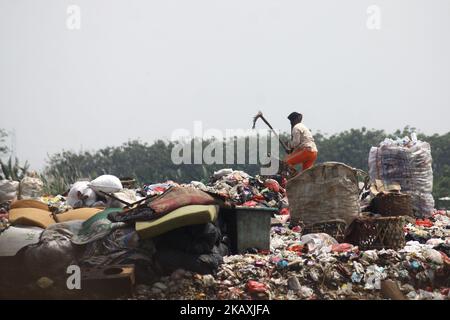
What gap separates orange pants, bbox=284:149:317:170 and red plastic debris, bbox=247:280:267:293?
3.95m

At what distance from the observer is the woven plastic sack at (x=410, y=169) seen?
10.1 meters

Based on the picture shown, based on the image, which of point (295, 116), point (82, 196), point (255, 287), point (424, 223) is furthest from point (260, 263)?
point (295, 116)

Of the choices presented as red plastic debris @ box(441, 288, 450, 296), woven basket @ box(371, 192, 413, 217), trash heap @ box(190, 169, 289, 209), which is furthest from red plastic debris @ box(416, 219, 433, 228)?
red plastic debris @ box(441, 288, 450, 296)

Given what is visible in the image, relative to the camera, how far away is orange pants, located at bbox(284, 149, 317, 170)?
10312 mm

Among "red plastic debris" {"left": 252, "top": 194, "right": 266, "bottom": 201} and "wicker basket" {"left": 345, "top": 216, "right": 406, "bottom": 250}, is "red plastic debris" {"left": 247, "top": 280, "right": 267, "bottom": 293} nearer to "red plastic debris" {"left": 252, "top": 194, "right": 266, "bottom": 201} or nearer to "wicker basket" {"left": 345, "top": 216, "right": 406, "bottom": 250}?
"wicker basket" {"left": 345, "top": 216, "right": 406, "bottom": 250}

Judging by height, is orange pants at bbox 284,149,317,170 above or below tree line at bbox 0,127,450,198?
above

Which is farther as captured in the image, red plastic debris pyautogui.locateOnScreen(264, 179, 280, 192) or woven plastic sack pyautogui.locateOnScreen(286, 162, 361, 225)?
red plastic debris pyautogui.locateOnScreen(264, 179, 280, 192)

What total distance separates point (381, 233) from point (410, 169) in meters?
2.66

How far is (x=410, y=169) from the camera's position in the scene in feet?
33.2

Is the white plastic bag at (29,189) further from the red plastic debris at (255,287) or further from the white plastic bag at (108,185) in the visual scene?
the red plastic debris at (255,287)

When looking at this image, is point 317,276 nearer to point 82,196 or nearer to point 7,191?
point 82,196

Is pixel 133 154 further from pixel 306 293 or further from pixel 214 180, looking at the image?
pixel 306 293

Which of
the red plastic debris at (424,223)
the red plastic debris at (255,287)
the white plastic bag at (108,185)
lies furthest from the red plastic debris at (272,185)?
the red plastic debris at (255,287)

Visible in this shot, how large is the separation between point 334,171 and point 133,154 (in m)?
33.0
